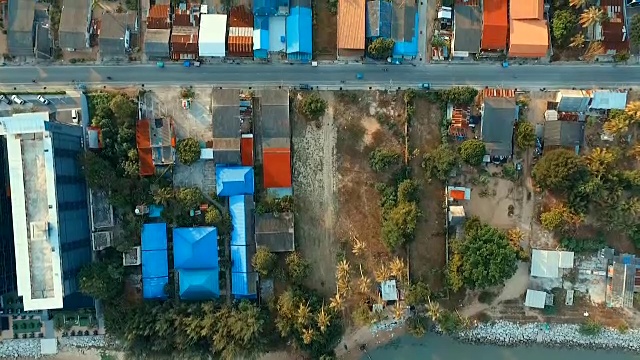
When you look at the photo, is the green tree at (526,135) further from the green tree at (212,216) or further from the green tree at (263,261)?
the green tree at (212,216)

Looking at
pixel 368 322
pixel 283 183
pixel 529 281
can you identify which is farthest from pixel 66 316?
pixel 529 281

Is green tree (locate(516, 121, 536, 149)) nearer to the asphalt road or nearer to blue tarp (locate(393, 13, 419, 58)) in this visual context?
the asphalt road

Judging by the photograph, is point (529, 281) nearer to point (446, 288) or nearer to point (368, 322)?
point (446, 288)

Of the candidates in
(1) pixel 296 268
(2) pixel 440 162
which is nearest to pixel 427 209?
Answer: (2) pixel 440 162

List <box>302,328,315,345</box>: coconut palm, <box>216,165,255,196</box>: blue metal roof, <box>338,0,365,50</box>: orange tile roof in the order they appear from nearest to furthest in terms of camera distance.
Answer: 1. <box>302,328,315,345</box>: coconut palm
2. <box>216,165,255,196</box>: blue metal roof
3. <box>338,0,365,50</box>: orange tile roof

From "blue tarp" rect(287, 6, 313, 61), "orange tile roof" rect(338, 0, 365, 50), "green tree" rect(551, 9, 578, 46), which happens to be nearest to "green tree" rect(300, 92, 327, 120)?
"blue tarp" rect(287, 6, 313, 61)

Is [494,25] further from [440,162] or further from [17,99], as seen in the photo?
[17,99]
